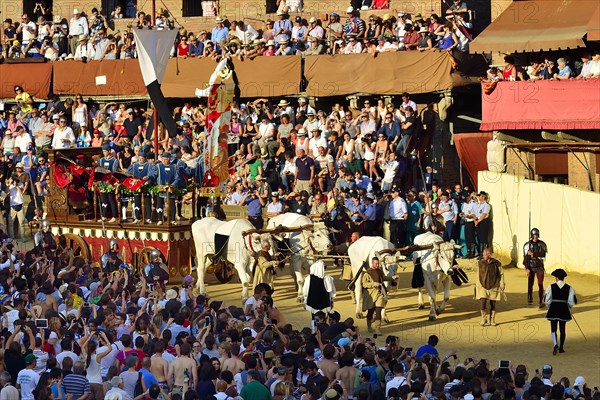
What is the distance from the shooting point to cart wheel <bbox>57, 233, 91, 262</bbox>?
33.1 m

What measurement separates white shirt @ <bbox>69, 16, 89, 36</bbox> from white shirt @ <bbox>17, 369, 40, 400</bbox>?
30.2 metres

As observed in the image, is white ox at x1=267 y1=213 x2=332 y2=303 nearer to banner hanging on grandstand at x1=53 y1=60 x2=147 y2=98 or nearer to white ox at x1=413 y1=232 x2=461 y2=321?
white ox at x1=413 y1=232 x2=461 y2=321

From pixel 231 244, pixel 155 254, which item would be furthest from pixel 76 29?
pixel 231 244

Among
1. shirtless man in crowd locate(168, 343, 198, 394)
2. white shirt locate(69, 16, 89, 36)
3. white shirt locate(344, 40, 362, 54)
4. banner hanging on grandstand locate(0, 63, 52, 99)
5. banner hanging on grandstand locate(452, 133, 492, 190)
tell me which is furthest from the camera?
white shirt locate(69, 16, 89, 36)

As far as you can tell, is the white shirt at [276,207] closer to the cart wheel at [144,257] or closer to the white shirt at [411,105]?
the cart wheel at [144,257]

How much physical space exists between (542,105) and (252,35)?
34.1ft

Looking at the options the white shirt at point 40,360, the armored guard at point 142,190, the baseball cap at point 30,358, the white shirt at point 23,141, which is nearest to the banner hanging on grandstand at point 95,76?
the white shirt at point 23,141

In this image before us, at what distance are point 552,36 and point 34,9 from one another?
20356 mm

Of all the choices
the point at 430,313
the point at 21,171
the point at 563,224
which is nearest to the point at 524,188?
the point at 563,224

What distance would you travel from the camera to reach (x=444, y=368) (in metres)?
18.5

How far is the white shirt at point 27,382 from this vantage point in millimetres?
17531

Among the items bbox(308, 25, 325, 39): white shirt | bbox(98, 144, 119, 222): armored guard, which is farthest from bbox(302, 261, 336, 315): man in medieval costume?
bbox(308, 25, 325, 39): white shirt

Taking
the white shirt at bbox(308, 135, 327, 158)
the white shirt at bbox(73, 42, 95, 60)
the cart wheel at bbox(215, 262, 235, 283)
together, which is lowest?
the cart wheel at bbox(215, 262, 235, 283)

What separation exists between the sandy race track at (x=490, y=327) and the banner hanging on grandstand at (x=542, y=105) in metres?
4.69
